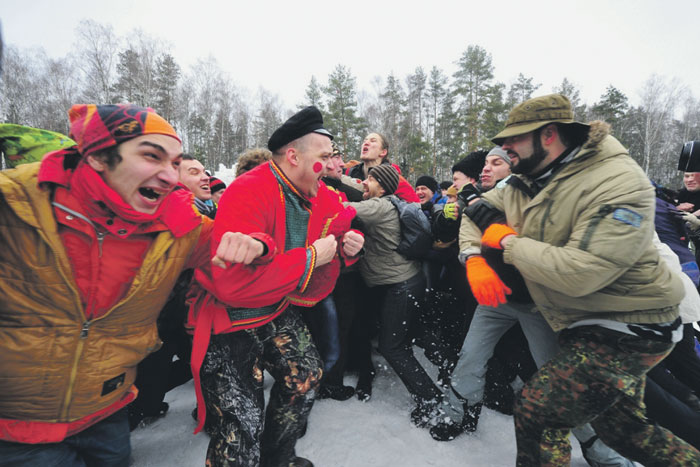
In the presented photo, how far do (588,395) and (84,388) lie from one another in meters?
2.65

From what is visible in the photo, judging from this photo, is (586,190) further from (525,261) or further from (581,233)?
(525,261)

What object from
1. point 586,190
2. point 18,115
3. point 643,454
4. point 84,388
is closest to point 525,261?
point 586,190

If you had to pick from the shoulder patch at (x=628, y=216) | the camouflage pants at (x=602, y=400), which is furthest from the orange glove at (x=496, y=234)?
the camouflage pants at (x=602, y=400)

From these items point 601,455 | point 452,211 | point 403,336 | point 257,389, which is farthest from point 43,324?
point 601,455

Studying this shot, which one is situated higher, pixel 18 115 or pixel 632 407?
pixel 18 115

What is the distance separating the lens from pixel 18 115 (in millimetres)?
22141

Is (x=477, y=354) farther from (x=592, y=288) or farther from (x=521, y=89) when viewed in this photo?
(x=521, y=89)

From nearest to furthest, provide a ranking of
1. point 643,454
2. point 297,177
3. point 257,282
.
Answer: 1. point 257,282
2. point 643,454
3. point 297,177

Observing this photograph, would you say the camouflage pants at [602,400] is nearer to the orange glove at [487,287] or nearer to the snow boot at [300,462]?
the orange glove at [487,287]

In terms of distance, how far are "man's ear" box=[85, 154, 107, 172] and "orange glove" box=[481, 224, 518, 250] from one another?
2.26m

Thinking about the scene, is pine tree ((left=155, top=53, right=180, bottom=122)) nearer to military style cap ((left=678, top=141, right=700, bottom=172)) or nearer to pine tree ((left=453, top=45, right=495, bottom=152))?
pine tree ((left=453, top=45, right=495, bottom=152))

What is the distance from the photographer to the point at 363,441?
9.03 feet

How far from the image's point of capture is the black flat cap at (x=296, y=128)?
217cm

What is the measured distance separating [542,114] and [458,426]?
8.36 feet
